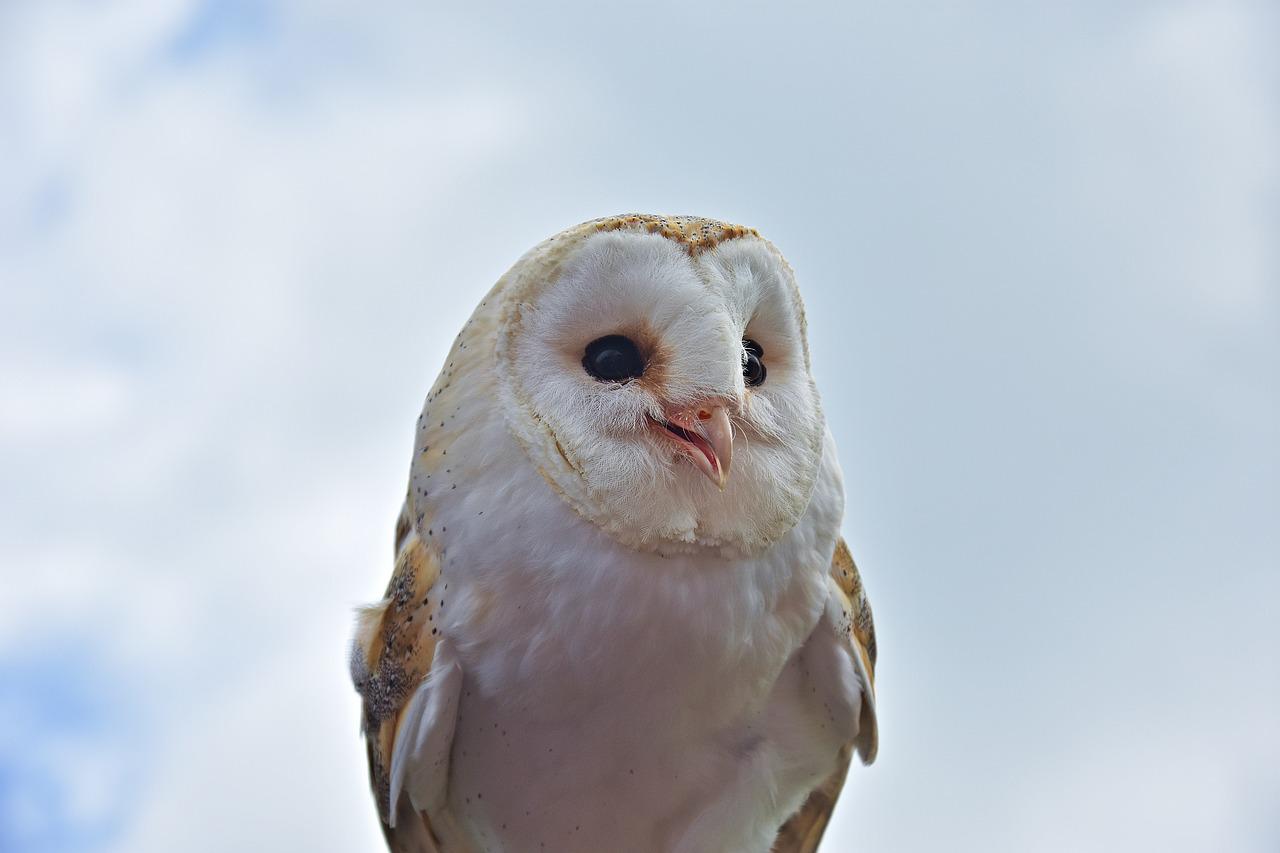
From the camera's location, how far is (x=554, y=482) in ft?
3.88

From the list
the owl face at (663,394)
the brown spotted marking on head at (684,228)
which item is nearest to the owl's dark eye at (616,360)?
the owl face at (663,394)

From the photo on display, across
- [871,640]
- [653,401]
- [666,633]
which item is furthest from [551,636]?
[871,640]

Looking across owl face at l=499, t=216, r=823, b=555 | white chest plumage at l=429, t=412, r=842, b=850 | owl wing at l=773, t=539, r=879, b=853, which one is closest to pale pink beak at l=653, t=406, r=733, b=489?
owl face at l=499, t=216, r=823, b=555

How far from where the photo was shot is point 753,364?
1.27 metres

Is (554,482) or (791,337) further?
(791,337)

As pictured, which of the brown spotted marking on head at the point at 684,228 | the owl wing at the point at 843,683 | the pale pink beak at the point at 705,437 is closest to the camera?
the pale pink beak at the point at 705,437

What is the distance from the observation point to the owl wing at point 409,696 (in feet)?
4.09

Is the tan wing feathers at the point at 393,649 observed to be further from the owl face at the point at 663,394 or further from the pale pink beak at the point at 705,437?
the pale pink beak at the point at 705,437

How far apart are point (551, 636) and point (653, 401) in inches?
10.3

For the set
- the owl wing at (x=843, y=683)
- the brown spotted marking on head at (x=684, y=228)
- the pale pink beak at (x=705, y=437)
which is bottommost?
the owl wing at (x=843, y=683)

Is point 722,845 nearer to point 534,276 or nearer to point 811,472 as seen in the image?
point 811,472

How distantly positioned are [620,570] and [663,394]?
181 millimetres

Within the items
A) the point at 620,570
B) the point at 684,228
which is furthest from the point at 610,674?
the point at 684,228

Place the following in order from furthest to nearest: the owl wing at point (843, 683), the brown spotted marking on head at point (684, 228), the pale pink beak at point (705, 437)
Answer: the owl wing at point (843, 683) < the brown spotted marking on head at point (684, 228) < the pale pink beak at point (705, 437)
